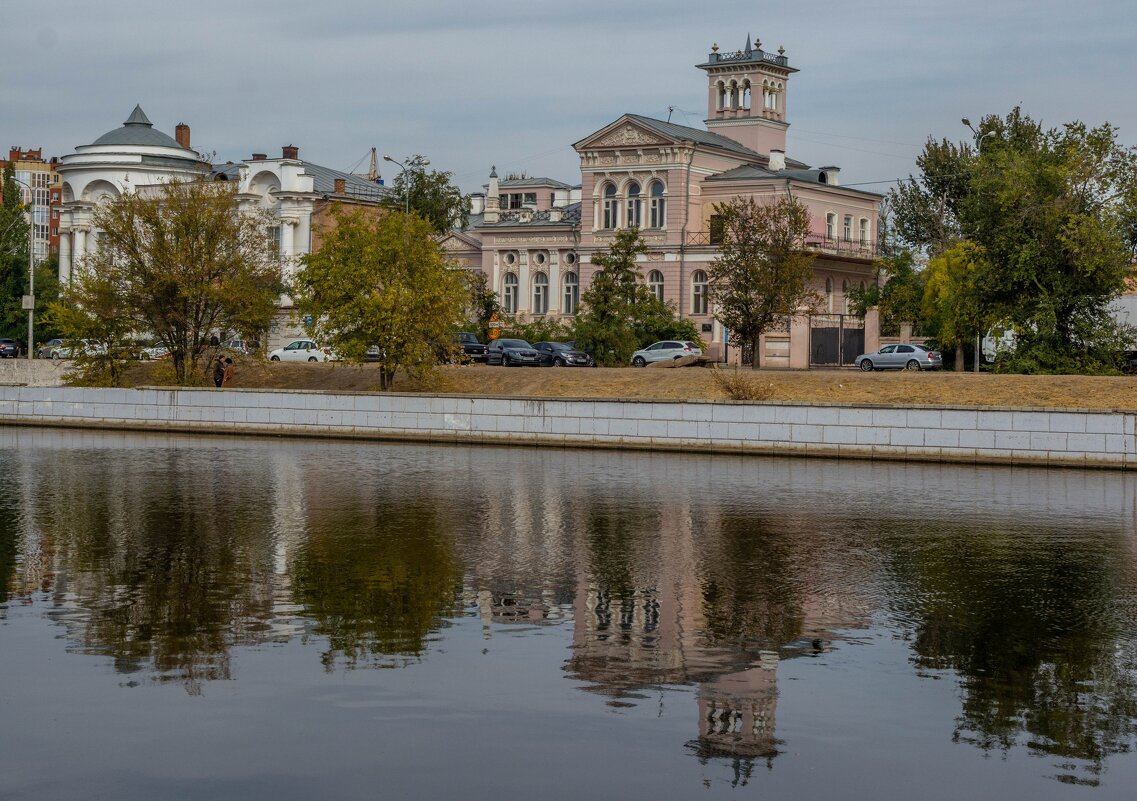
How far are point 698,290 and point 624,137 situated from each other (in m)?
8.95

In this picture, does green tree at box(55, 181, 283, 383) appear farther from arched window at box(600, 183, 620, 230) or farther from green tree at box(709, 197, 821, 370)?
arched window at box(600, 183, 620, 230)

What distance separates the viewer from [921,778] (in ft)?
27.7

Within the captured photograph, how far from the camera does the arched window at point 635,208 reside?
77812mm

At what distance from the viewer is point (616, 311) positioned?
60.7 meters

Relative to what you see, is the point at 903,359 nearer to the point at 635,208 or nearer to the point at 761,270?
the point at 761,270

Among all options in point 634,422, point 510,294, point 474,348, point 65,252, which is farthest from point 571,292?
point 634,422

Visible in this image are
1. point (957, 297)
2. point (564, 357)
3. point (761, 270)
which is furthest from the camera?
point (564, 357)

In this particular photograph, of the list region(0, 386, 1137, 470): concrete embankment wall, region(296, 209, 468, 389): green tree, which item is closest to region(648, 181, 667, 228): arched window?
region(296, 209, 468, 389): green tree

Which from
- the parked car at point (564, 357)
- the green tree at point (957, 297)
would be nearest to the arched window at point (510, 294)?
the parked car at point (564, 357)

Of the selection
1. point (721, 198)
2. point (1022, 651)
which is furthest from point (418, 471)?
Result: point (721, 198)

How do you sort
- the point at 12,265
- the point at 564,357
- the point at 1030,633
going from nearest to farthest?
the point at 1030,633 → the point at 564,357 → the point at 12,265

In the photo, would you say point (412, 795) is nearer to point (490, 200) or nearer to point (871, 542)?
point (871, 542)

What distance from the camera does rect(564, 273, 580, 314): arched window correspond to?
80750 mm

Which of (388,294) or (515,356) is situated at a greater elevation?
(388,294)
